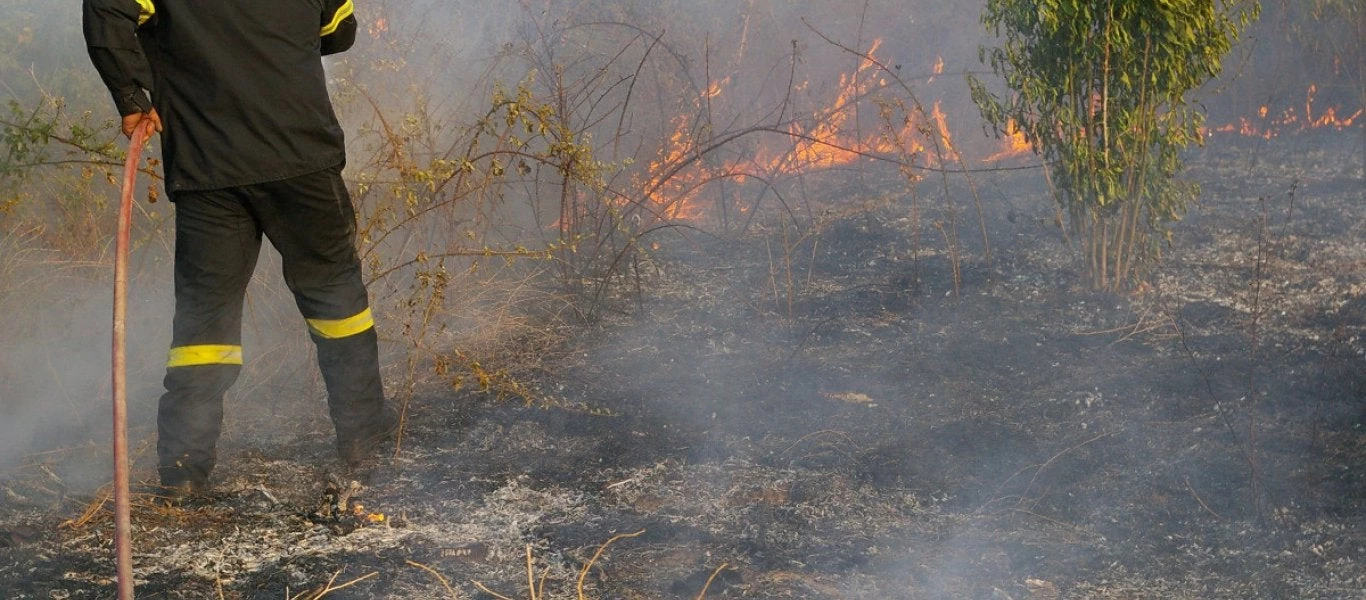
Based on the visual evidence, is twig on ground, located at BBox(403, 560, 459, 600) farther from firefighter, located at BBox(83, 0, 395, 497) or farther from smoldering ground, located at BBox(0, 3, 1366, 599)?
firefighter, located at BBox(83, 0, 395, 497)

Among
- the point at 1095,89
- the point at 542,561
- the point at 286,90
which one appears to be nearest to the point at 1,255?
the point at 286,90

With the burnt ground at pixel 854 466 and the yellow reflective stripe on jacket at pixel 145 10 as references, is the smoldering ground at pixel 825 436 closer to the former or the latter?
the burnt ground at pixel 854 466

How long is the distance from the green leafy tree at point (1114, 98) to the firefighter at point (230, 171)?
310 cm

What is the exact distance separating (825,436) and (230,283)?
2.18 metres

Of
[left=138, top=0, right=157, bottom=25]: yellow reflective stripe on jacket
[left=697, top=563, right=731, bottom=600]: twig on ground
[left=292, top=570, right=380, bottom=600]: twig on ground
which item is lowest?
[left=697, top=563, right=731, bottom=600]: twig on ground

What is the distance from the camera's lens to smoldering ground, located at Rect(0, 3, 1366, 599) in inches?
122

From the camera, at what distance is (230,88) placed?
3.31m

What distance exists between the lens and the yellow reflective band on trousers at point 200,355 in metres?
3.51

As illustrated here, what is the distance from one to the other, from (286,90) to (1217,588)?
312 centimetres

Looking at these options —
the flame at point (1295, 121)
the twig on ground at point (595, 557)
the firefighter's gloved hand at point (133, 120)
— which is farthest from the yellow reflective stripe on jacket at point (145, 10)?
the flame at point (1295, 121)

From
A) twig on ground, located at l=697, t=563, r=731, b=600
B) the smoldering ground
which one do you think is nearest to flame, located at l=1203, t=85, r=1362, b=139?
the smoldering ground

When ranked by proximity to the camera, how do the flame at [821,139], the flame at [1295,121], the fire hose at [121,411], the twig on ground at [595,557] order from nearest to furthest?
1. the fire hose at [121,411]
2. the twig on ground at [595,557]
3. the flame at [821,139]
4. the flame at [1295,121]

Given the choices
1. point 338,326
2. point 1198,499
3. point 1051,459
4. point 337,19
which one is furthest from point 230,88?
point 1198,499

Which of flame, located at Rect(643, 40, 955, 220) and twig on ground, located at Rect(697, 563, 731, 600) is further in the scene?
flame, located at Rect(643, 40, 955, 220)
